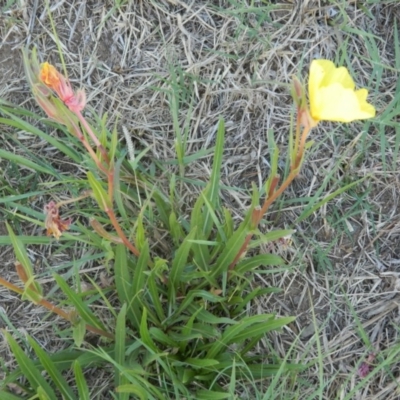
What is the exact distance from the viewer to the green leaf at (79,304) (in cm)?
135

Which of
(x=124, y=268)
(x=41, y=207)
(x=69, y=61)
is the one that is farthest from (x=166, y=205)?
(x=69, y=61)

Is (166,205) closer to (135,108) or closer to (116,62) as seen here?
(135,108)

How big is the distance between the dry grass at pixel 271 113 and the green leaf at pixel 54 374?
0.21 m

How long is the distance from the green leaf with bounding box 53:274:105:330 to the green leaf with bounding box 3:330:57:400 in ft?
0.55

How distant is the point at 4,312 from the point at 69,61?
2.66 ft

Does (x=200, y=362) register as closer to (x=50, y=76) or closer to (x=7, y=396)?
(x=7, y=396)

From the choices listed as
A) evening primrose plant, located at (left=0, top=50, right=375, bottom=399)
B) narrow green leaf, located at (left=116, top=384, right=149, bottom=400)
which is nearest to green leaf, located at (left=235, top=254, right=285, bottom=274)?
evening primrose plant, located at (left=0, top=50, right=375, bottom=399)

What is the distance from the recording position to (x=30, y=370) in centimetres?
139

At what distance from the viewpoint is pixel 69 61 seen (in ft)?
5.84

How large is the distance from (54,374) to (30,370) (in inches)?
2.4

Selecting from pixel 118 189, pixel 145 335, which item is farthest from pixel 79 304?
pixel 118 189

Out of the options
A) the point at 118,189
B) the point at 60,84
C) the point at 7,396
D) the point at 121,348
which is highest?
the point at 60,84

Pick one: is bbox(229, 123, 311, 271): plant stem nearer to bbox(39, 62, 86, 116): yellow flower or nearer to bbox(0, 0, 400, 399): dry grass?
bbox(0, 0, 400, 399): dry grass

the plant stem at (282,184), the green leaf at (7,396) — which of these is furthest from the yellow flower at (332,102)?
the green leaf at (7,396)
